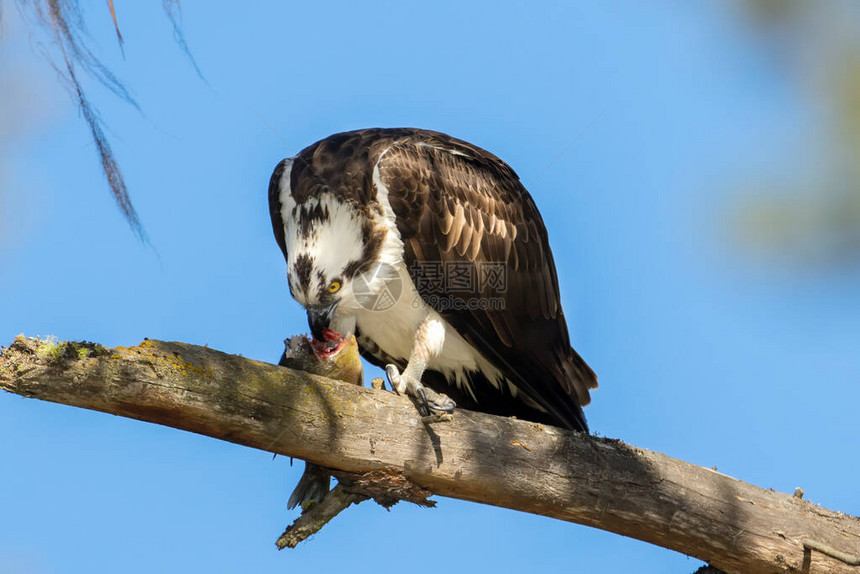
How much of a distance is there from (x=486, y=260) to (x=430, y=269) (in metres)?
0.50

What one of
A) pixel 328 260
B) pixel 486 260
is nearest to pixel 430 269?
pixel 486 260

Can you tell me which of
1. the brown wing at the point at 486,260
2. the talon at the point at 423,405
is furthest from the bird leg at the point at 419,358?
the brown wing at the point at 486,260

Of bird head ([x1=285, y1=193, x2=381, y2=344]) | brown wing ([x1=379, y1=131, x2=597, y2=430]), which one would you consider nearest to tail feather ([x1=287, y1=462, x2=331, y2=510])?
bird head ([x1=285, y1=193, x2=381, y2=344])

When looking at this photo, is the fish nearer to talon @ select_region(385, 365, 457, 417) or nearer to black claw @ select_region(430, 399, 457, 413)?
talon @ select_region(385, 365, 457, 417)

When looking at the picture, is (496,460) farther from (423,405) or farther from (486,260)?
(486,260)

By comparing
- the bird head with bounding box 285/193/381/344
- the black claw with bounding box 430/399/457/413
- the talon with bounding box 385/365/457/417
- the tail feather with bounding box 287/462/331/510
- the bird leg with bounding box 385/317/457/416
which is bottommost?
the tail feather with bounding box 287/462/331/510

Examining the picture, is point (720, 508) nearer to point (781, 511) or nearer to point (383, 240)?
point (781, 511)

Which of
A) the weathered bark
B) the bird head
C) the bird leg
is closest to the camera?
the weathered bark

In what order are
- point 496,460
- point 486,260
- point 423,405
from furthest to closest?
1. point 486,260
2. point 423,405
3. point 496,460

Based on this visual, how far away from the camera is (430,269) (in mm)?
5562

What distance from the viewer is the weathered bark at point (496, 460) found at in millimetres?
4008

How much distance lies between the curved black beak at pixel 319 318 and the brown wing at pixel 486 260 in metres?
0.60

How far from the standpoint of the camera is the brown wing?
556cm

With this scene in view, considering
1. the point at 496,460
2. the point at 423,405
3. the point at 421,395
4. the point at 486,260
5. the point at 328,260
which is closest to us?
the point at 496,460
